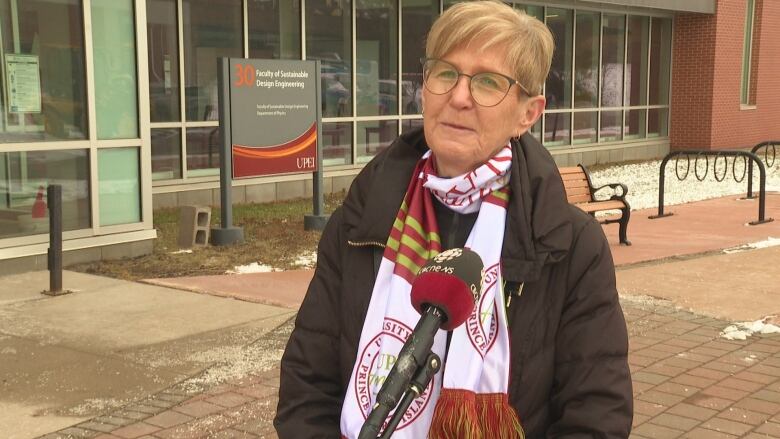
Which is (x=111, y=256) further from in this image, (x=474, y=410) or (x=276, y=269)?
(x=474, y=410)

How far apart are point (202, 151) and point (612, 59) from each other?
11004 mm

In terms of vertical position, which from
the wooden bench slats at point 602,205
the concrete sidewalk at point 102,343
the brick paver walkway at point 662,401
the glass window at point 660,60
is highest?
the glass window at point 660,60

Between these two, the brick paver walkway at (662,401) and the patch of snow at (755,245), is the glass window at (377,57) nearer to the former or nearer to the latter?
the patch of snow at (755,245)

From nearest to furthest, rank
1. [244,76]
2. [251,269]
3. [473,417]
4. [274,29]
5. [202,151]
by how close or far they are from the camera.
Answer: [473,417] < [251,269] < [244,76] < [202,151] < [274,29]

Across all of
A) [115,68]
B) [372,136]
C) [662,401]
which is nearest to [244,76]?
[115,68]

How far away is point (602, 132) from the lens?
20.6m

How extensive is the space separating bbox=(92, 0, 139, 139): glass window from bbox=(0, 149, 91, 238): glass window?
0.41 m

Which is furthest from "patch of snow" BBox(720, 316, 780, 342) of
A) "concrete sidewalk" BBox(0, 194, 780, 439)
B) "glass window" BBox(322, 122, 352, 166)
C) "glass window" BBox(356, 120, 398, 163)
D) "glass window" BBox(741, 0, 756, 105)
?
"glass window" BBox(741, 0, 756, 105)

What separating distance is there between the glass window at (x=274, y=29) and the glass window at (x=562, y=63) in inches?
265

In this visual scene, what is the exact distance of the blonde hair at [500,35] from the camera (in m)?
2.00

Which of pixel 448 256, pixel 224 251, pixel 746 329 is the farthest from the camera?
pixel 224 251

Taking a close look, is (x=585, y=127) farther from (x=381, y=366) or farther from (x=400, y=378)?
(x=400, y=378)

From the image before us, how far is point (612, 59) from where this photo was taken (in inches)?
816

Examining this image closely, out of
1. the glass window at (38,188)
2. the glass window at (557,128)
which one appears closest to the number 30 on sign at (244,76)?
the glass window at (38,188)
